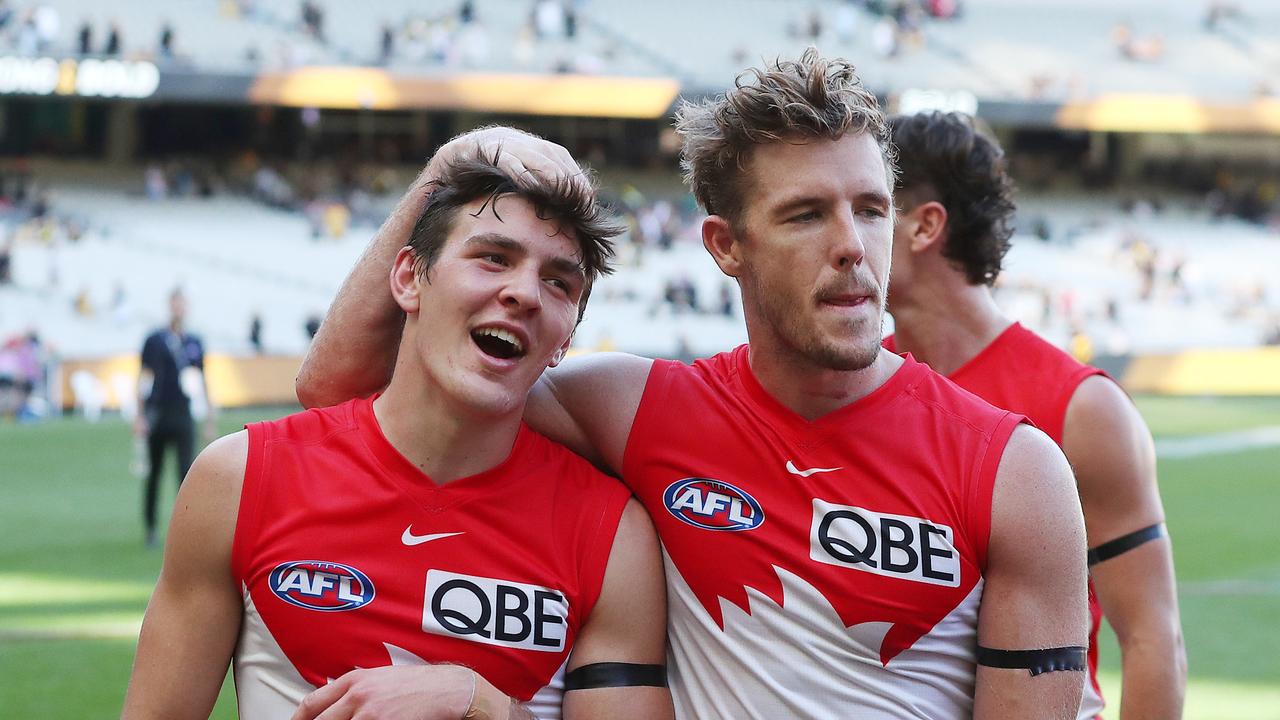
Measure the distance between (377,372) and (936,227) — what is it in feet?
5.62

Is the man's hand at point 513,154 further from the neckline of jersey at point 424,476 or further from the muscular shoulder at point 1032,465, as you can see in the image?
the muscular shoulder at point 1032,465

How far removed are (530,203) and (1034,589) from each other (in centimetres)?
124

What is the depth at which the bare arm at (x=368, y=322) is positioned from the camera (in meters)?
3.09

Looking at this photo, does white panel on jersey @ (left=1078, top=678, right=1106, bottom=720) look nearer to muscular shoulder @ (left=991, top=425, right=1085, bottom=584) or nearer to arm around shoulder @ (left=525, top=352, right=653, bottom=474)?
muscular shoulder @ (left=991, top=425, right=1085, bottom=584)

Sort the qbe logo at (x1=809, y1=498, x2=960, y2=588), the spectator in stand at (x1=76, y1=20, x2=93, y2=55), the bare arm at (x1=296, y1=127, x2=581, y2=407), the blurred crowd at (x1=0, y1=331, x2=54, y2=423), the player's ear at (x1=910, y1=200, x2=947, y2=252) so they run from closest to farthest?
the qbe logo at (x1=809, y1=498, x2=960, y2=588) → the bare arm at (x1=296, y1=127, x2=581, y2=407) → the player's ear at (x1=910, y1=200, x2=947, y2=252) → the blurred crowd at (x1=0, y1=331, x2=54, y2=423) → the spectator in stand at (x1=76, y1=20, x2=93, y2=55)

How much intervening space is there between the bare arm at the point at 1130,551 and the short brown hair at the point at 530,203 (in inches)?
54.1

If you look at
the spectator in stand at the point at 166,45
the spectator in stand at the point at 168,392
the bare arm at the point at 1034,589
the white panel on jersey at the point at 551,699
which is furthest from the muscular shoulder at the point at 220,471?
the spectator in stand at the point at 166,45

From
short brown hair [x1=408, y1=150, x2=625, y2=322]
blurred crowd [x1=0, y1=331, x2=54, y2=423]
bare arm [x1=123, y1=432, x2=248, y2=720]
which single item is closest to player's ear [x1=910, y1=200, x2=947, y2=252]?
short brown hair [x1=408, y1=150, x2=625, y2=322]

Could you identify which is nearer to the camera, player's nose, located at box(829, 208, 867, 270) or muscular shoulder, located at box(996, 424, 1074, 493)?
muscular shoulder, located at box(996, 424, 1074, 493)

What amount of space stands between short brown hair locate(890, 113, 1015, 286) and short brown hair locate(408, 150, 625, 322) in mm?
1387

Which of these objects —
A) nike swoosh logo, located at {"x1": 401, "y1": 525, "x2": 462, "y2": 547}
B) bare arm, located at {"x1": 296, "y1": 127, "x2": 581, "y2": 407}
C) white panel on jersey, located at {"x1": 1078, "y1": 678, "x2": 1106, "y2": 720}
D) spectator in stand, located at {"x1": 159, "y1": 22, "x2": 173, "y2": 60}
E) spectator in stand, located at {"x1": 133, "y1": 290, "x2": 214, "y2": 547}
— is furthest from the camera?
spectator in stand, located at {"x1": 159, "y1": 22, "x2": 173, "y2": 60}

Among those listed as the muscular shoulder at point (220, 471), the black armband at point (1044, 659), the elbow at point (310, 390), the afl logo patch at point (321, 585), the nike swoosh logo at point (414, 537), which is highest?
the elbow at point (310, 390)

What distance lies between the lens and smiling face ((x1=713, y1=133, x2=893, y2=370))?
2756 mm

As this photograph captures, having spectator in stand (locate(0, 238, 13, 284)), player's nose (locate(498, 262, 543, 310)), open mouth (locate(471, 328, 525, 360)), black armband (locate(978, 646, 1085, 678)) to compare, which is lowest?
black armband (locate(978, 646, 1085, 678))
